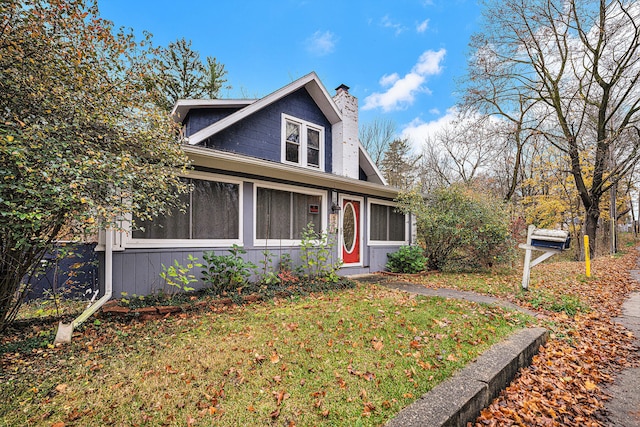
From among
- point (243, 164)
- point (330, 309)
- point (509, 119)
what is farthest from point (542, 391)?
point (509, 119)

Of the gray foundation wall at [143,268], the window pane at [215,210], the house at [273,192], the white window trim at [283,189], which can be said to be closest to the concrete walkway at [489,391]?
the house at [273,192]

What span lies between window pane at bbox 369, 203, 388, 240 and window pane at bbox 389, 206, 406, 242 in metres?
0.30

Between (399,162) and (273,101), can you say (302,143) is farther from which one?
(399,162)

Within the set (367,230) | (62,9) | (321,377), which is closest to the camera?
(321,377)

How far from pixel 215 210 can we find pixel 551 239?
6.59 m

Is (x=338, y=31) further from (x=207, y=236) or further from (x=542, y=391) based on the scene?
(x=542, y=391)

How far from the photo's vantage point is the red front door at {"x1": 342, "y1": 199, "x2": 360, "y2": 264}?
835cm

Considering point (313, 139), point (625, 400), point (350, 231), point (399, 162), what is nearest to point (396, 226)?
point (350, 231)

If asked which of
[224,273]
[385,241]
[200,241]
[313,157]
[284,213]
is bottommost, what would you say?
[224,273]

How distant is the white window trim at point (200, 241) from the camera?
16.6 ft

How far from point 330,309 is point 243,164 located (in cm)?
334

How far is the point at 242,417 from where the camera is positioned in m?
2.08

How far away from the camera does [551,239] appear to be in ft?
17.5

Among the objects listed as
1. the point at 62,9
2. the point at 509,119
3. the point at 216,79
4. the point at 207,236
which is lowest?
the point at 207,236
